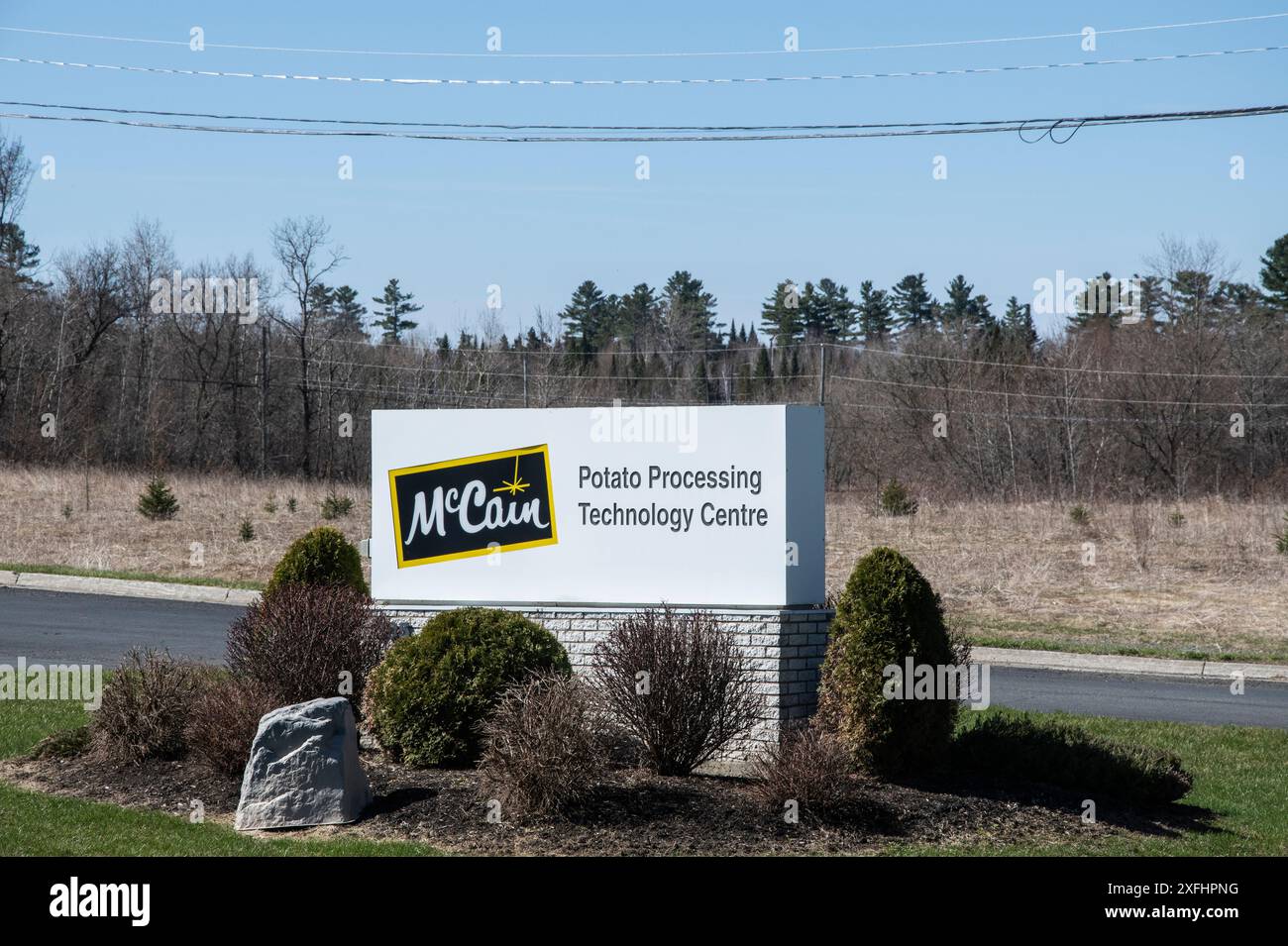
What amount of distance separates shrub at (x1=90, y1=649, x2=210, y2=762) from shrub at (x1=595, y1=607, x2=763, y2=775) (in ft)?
10.4

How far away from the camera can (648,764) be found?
870 centimetres

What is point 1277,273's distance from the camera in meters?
62.0

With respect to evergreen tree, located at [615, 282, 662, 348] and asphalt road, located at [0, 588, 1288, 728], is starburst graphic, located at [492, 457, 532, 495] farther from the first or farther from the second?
evergreen tree, located at [615, 282, 662, 348]

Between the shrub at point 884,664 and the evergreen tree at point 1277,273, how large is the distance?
60.1m

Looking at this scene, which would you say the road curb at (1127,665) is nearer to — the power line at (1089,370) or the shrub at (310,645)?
the shrub at (310,645)

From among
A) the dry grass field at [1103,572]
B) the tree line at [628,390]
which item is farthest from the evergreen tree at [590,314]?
the dry grass field at [1103,572]

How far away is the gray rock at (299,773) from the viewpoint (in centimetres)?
769

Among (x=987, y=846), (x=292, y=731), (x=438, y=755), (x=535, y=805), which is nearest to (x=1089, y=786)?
(x=987, y=846)

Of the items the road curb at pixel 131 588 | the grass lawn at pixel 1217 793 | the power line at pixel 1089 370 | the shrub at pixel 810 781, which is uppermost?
the power line at pixel 1089 370

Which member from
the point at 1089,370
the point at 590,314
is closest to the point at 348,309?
the point at 590,314

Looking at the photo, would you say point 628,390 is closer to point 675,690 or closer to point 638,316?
point 638,316

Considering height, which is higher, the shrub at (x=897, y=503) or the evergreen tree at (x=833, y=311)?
the evergreen tree at (x=833, y=311)

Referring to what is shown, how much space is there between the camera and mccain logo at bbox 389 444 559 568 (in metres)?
10.6

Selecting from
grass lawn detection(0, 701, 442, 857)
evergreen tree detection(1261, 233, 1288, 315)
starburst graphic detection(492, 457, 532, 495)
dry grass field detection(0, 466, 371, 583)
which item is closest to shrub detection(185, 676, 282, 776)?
grass lawn detection(0, 701, 442, 857)
